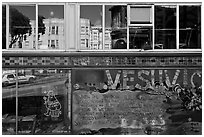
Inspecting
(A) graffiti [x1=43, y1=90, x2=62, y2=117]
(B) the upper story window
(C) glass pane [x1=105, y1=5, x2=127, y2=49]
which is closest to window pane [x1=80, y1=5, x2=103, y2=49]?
(B) the upper story window

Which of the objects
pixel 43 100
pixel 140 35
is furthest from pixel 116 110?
pixel 140 35

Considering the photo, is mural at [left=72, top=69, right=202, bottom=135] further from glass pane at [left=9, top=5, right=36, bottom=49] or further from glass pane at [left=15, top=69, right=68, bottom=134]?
glass pane at [left=9, top=5, right=36, bottom=49]

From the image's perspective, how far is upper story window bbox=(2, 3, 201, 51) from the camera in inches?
349

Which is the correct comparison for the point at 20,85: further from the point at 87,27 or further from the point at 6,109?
the point at 87,27

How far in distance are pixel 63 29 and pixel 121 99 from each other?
2196 millimetres

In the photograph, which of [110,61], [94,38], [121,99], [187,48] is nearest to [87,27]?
[94,38]

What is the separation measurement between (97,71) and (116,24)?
124cm

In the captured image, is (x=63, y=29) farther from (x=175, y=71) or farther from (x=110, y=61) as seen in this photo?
(x=175, y=71)

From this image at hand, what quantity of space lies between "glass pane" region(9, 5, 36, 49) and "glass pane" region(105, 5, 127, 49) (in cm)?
179

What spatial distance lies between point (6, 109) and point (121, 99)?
2767mm

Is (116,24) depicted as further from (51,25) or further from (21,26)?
(21,26)

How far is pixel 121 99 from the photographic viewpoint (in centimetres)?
884

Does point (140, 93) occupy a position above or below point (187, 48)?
below

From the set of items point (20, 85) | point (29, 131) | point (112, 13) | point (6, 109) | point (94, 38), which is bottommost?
point (29, 131)
